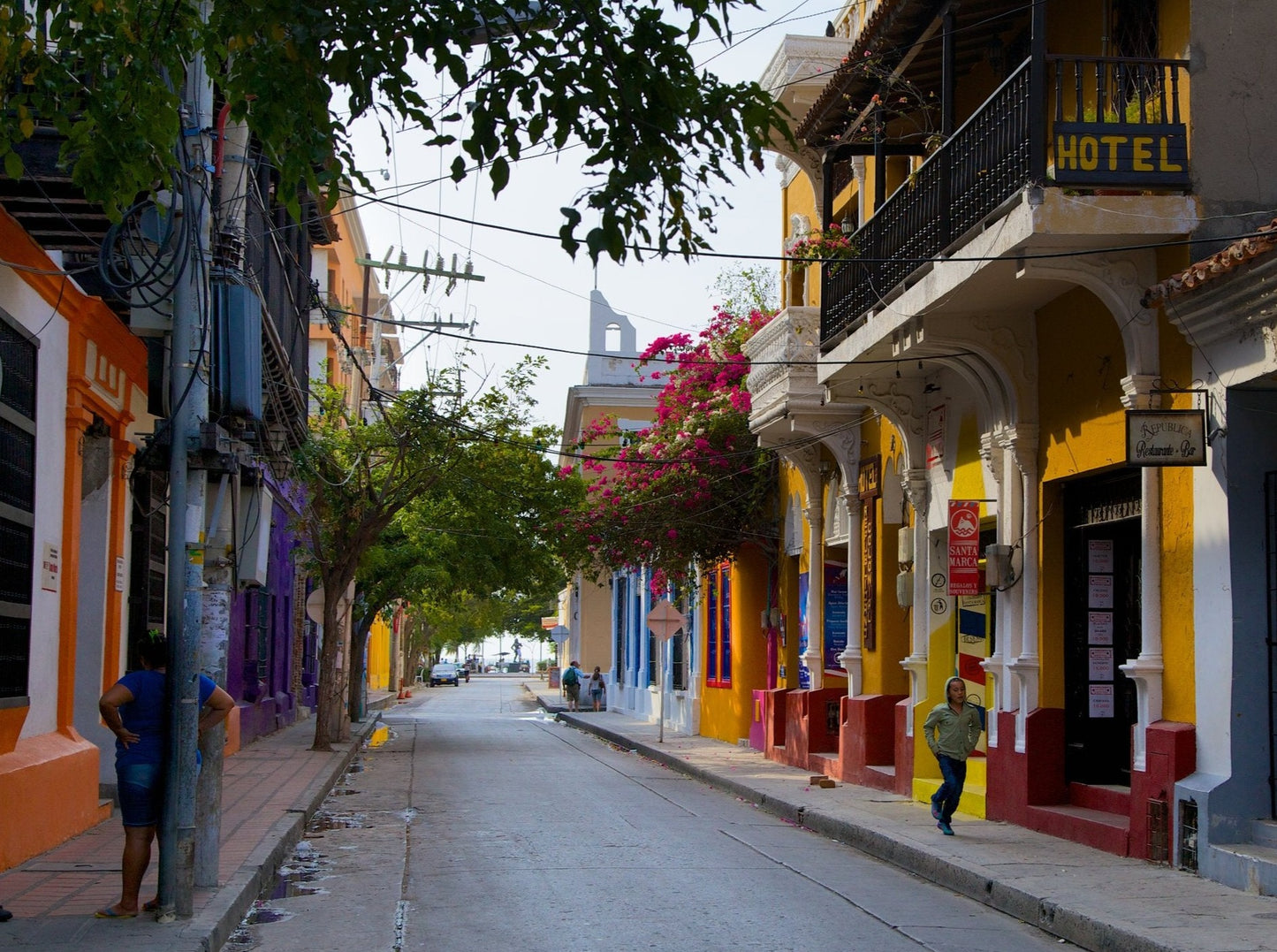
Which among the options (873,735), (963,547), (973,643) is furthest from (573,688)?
(963,547)

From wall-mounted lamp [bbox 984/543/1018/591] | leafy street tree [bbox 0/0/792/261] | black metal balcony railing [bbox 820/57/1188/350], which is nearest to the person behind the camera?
leafy street tree [bbox 0/0/792/261]

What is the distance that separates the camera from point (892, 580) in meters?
18.6

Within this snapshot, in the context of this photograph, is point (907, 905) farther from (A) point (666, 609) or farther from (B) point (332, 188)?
(A) point (666, 609)

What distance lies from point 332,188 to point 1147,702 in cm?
734

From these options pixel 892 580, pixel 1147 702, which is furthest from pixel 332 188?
pixel 892 580

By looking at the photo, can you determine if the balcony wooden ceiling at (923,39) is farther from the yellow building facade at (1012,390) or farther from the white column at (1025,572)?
the white column at (1025,572)

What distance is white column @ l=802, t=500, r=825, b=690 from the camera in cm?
2128

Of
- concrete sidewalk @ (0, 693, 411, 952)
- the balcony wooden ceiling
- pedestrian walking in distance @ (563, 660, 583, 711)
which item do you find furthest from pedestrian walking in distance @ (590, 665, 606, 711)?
the balcony wooden ceiling

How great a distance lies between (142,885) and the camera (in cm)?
966

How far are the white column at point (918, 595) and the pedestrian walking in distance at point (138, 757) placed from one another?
9.99 metres

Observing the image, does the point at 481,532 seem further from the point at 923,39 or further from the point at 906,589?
the point at 923,39

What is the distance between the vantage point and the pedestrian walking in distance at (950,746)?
13.2m

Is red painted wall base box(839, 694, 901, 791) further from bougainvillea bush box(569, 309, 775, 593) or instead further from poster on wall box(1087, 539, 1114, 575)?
bougainvillea bush box(569, 309, 775, 593)

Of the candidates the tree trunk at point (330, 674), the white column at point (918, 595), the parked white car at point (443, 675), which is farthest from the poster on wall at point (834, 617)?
the parked white car at point (443, 675)
